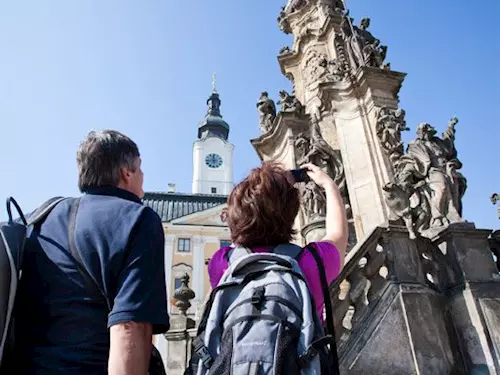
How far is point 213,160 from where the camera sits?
5634cm

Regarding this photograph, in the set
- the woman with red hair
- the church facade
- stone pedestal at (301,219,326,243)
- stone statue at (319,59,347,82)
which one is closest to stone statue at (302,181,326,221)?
stone pedestal at (301,219,326,243)

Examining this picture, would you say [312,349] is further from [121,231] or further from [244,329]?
[121,231]

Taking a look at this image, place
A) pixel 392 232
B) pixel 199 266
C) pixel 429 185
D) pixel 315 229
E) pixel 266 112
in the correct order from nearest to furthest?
pixel 392 232, pixel 429 185, pixel 315 229, pixel 266 112, pixel 199 266

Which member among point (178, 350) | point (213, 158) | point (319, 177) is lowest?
point (178, 350)

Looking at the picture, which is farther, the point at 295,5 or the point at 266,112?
the point at 295,5

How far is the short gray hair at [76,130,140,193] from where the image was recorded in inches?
60.6

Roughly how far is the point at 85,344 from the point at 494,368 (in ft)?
13.2

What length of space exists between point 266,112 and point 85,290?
26.9 feet

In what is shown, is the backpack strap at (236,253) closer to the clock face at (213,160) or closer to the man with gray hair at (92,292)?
the man with gray hair at (92,292)

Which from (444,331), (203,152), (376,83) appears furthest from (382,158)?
(203,152)

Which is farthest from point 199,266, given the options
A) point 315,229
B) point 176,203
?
point 315,229

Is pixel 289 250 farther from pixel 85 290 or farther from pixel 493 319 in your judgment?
pixel 493 319

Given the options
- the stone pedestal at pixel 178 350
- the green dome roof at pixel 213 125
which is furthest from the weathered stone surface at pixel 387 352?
the green dome roof at pixel 213 125

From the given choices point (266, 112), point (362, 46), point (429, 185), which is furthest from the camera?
point (266, 112)
